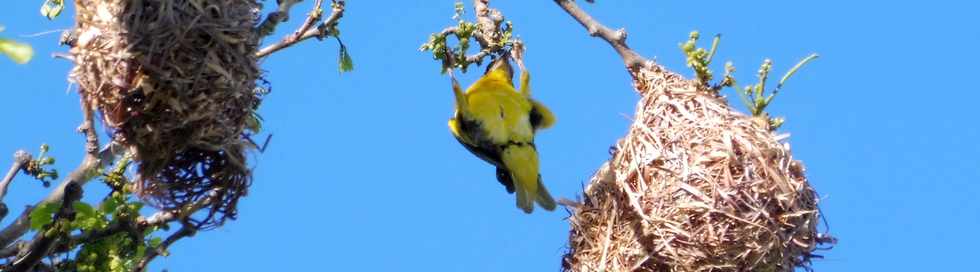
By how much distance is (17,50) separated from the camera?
1151 mm

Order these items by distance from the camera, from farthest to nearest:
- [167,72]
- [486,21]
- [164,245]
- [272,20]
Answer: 1. [486,21]
2. [164,245]
3. [272,20]
4. [167,72]

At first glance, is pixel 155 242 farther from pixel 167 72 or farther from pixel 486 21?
pixel 486 21

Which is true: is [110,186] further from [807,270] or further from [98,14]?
[807,270]

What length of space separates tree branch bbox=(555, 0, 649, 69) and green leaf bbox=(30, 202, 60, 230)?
153 centimetres

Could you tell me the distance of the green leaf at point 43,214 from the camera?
9.84ft

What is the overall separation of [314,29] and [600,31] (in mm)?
844

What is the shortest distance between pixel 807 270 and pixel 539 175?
0.97 metres

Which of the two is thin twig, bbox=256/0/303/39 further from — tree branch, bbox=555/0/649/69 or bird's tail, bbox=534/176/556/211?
bird's tail, bbox=534/176/556/211

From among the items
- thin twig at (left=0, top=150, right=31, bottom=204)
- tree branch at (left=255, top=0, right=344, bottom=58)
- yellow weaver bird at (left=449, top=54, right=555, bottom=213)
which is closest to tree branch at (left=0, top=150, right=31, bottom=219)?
thin twig at (left=0, top=150, right=31, bottom=204)

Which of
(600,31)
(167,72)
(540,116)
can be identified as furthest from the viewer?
(540,116)

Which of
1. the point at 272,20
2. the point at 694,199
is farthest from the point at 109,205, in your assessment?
the point at 694,199

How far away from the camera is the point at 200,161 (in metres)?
3.07

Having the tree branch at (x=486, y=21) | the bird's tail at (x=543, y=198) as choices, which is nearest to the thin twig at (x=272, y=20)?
the tree branch at (x=486, y=21)

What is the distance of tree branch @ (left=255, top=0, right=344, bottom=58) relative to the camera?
3.51 m
